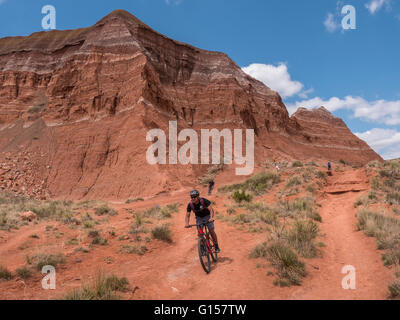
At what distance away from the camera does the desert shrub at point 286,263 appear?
5.00 metres

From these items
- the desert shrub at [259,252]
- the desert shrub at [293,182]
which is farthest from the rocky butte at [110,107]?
the desert shrub at [259,252]

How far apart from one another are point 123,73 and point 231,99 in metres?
16.1

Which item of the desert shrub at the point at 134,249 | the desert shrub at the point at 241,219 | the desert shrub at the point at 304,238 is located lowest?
the desert shrub at the point at 134,249

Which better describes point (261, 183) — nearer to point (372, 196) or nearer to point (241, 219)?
point (372, 196)

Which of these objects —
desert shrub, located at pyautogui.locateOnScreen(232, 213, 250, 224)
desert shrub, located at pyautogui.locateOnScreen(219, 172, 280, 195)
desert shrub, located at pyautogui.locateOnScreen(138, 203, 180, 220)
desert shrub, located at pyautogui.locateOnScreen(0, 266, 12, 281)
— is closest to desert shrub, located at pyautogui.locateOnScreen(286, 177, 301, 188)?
desert shrub, located at pyautogui.locateOnScreen(219, 172, 280, 195)

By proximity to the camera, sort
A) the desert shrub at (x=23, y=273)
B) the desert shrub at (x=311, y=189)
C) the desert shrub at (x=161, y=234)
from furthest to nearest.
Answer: the desert shrub at (x=311, y=189) → the desert shrub at (x=161, y=234) → the desert shrub at (x=23, y=273)

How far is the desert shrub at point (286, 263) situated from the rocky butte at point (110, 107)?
16.9 m

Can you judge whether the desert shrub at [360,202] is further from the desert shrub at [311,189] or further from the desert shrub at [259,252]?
the desert shrub at [259,252]

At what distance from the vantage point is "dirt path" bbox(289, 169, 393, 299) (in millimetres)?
4414

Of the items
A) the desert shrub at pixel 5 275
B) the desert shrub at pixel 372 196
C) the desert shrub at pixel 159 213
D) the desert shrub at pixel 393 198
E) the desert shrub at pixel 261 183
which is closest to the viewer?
the desert shrub at pixel 5 275

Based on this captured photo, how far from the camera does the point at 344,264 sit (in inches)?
229
